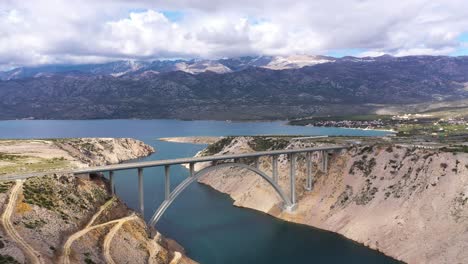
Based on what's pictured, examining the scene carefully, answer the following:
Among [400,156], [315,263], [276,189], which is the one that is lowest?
[315,263]

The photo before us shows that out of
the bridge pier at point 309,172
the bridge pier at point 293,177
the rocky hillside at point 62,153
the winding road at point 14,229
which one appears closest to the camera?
the winding road at point 14,229

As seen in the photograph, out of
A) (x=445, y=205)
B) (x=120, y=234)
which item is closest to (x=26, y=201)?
(x=120, y=234)

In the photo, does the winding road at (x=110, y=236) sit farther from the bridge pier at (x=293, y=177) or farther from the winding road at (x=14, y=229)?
the bridge pier at (x=293, y=177)

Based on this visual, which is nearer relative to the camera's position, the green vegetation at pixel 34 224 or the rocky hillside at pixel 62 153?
the green vegetation at pixel 34 224

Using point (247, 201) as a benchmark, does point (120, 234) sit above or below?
above

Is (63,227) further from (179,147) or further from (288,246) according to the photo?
(179,147)

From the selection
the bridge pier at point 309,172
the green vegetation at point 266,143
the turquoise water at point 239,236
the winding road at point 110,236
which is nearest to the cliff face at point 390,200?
the bridge pier at point 309,172

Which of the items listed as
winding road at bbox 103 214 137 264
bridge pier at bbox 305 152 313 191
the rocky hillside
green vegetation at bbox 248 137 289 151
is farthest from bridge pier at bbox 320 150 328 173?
winding road at bbox 103 214 137 264

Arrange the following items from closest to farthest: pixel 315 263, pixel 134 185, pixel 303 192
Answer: pixel 315 263 → pixel 303 192 → pixel 134 185

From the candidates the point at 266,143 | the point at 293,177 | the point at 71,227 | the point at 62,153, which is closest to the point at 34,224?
the point at 71,227
